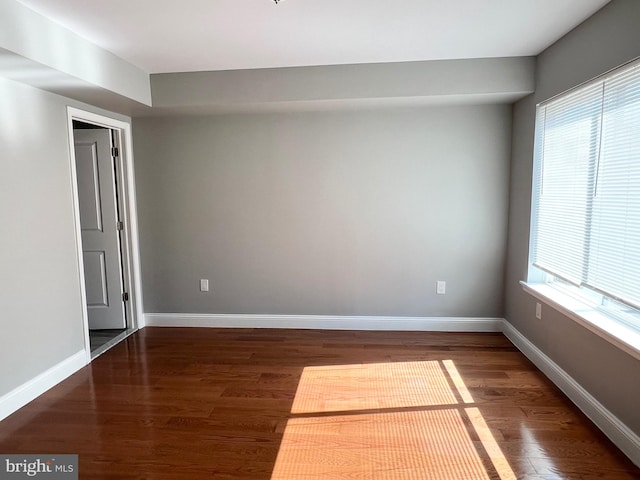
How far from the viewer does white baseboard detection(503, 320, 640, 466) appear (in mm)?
1971

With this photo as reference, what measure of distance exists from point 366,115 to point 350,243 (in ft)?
3.99

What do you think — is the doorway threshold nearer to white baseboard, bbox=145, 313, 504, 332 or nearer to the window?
white baseboard, bbox=145, 313, 504, 332

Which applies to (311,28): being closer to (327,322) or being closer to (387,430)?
(387,430)

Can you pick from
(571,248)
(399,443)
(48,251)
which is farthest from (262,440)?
(571,248)

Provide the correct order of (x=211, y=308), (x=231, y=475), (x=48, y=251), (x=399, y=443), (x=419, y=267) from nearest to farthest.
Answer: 1. (x=231, y=475)
2. (x=399, y=443)
3. (x=48, y=251)
4. (x=419, y=267)
5. (x=211, y=308)

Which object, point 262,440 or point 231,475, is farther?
point 262,440

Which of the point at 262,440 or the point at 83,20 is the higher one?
the point at 83,20

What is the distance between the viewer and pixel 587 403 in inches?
91.8

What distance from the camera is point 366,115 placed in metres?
3.59

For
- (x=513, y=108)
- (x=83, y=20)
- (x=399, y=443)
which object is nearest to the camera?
(x=399, y=443)

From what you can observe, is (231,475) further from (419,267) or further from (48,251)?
(419,267)

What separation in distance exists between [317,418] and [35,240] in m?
2.23

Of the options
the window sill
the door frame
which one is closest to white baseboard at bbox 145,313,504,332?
the door frame

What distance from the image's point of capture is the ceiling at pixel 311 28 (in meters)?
2.15
